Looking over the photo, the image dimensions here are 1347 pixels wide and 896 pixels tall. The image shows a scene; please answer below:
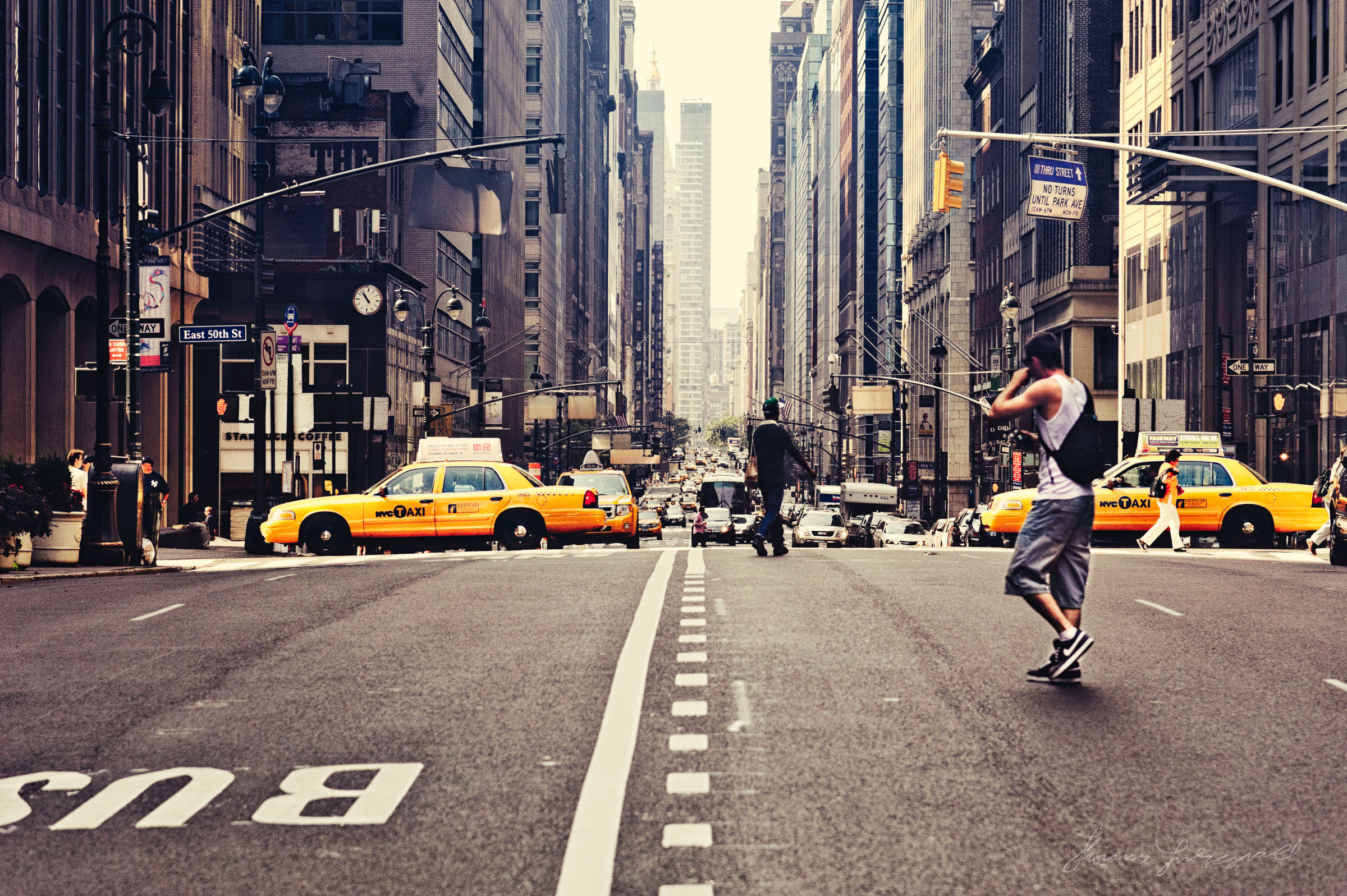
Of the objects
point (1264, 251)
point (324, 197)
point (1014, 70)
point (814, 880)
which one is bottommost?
point (814, 880)

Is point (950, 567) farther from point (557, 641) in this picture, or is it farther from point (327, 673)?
point (327, 673)

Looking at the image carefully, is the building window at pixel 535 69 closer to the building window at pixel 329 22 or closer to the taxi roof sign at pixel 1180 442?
the building window at pixel 329 22

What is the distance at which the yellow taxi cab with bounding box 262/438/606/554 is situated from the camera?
1029 inches

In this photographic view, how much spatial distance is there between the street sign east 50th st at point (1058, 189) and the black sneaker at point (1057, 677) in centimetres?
2808

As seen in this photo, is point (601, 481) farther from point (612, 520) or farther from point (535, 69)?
point (535, 69)

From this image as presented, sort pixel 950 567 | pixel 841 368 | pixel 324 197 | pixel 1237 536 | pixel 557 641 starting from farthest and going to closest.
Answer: pixel 841 368, pixel 324 197, pixel 1237 536, pixel 950 567, pixel 557 641

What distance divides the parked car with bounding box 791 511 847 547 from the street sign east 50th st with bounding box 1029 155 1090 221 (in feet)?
42.1

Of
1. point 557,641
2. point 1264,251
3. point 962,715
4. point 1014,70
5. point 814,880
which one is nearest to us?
point 814,880

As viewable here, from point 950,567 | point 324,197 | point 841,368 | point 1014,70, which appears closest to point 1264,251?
point 950,567

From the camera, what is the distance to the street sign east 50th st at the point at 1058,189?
35906 millimetres

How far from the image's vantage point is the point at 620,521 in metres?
28.2

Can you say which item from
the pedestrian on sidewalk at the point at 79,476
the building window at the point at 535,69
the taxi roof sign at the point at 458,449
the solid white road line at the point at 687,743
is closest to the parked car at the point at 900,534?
the taxi roof sign at the point at 458,449

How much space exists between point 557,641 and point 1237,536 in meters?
19.3

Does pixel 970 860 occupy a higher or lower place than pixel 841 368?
lower
